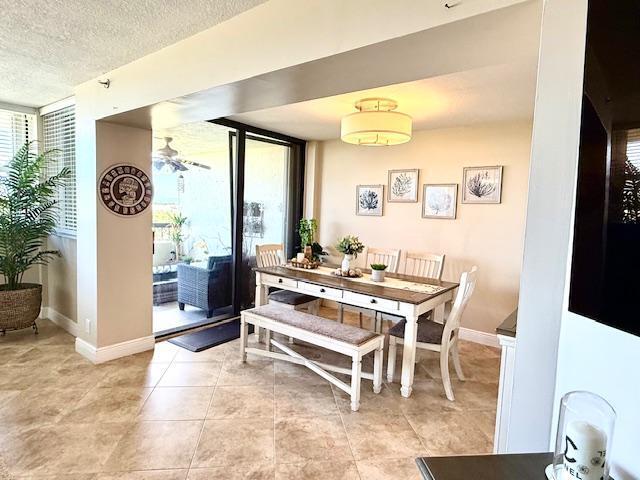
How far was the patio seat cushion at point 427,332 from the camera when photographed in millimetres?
2910

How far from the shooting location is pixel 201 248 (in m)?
4.34

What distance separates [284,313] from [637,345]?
262 centimetres

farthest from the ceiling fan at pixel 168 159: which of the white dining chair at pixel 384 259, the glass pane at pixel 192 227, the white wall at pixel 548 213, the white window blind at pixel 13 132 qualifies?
the white wall at pixel 548 213

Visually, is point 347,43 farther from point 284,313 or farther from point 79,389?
point 79,389

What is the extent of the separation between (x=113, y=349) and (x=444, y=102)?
12.3 feet

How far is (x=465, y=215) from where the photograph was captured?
4.12 m

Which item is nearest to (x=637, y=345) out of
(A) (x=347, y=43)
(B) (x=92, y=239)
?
(A) (x=347, y=43)

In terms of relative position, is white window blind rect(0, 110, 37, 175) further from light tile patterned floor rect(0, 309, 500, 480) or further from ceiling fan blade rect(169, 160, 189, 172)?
light tile patterned floor rect(0, 309, 500, 480)

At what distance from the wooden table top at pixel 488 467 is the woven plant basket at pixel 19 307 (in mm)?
4265

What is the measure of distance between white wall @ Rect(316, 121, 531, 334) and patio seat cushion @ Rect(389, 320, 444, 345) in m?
1.30

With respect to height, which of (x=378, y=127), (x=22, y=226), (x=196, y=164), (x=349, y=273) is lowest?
(x=349, y=273)

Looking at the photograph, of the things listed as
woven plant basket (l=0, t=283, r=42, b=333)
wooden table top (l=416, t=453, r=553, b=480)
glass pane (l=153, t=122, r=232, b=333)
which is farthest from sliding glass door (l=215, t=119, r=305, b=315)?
wooden table top (l=416, t=453, r=553, b=480)

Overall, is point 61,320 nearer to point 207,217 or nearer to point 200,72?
point 207,217

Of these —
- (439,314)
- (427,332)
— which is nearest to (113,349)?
(427,332)
